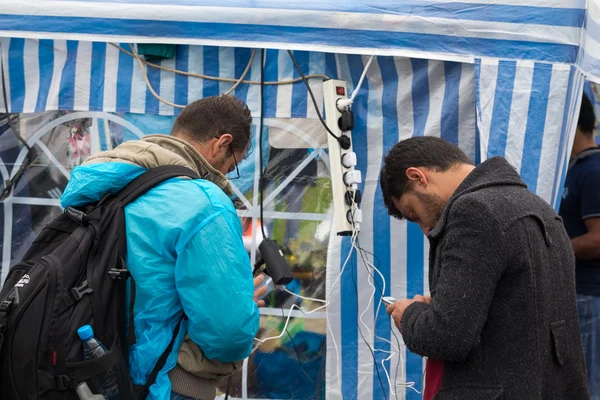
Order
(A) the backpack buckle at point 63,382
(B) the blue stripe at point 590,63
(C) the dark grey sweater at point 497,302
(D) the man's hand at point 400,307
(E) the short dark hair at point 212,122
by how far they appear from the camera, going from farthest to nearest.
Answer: (B) the blue stripe at point 590,63 < (E) the short dark hair at point 212,122 < (D) the man's hand at point 400,307 < (A) the backpack buckle at point 63,382 < (C) the dark grey sweater at point 497,302

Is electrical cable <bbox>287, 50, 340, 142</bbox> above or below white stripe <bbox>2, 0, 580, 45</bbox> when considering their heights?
below

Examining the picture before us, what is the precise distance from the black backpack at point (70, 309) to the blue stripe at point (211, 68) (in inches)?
61.0

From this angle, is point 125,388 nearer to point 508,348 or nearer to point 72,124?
point 508,348

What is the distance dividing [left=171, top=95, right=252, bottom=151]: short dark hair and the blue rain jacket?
14.6 inches

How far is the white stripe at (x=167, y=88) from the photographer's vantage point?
354cm

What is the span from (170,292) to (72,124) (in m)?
1.91

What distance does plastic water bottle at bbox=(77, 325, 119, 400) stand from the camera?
190cm

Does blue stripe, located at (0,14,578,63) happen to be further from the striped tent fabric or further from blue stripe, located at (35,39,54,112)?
blue stripe, located at (35,39,54,112)

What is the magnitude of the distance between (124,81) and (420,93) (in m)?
1.49

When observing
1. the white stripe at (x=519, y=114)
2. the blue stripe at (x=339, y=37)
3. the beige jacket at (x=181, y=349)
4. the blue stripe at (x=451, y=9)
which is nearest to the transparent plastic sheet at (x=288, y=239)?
the blue stripe at (x=339, y=37)

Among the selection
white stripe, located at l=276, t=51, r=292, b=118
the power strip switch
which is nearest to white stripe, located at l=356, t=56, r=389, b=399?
the power strip switch

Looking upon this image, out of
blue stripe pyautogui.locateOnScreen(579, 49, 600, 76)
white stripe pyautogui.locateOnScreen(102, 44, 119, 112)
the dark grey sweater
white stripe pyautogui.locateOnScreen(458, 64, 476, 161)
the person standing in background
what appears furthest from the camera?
white stripe pyautogui.locateOnScreen(102, 44, 119, 112)

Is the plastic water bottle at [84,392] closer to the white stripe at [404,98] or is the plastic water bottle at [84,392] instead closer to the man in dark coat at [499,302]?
the man in dark coat at [499,302]

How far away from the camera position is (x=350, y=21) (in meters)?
3.28
